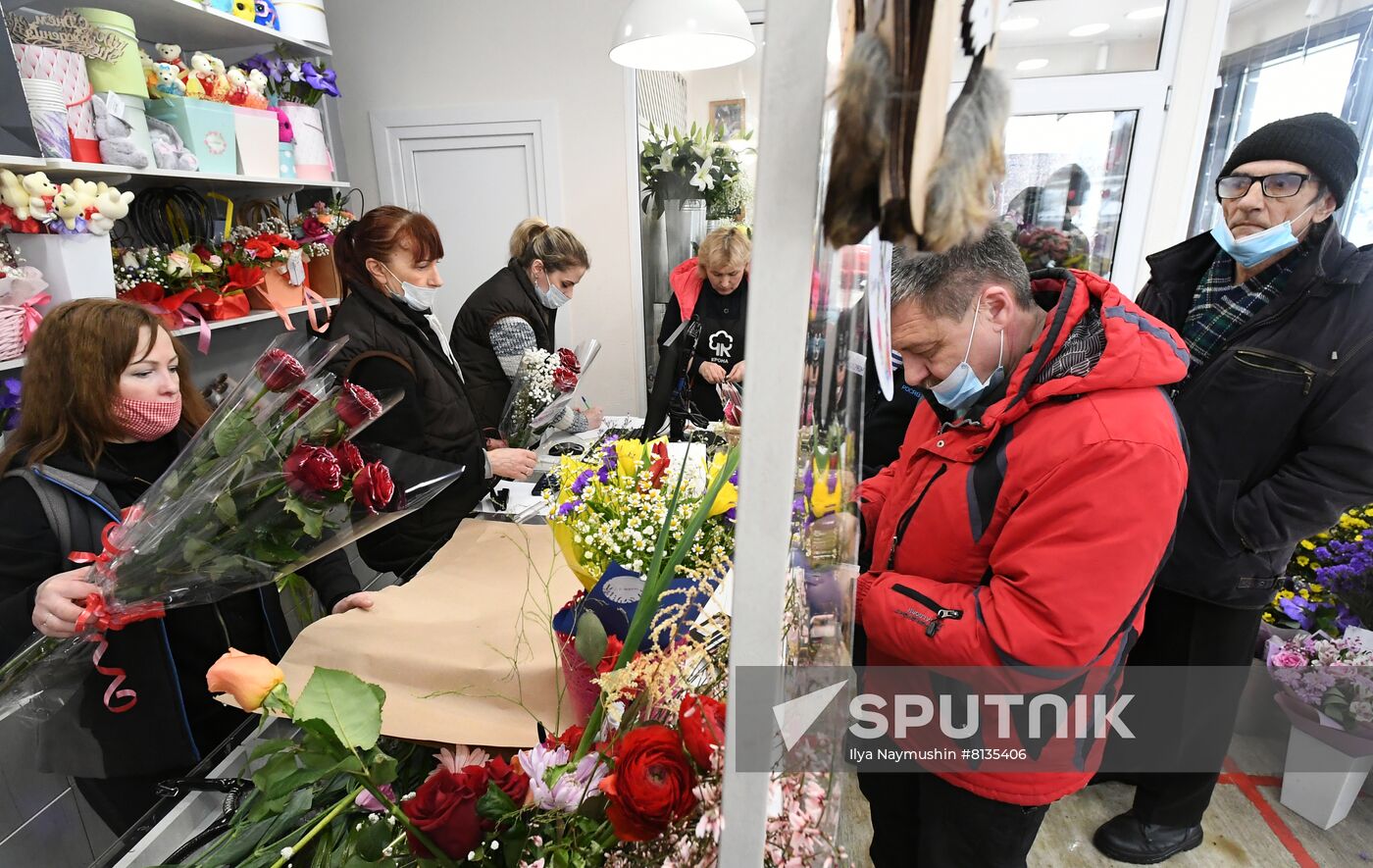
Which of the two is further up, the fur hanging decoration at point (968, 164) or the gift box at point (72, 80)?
the gift box at point (72, 80)

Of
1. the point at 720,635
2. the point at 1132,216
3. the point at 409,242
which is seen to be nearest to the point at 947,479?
the point at 720,635

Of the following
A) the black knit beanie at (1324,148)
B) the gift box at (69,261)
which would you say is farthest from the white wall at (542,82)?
the black knit beanie at (1324,148)

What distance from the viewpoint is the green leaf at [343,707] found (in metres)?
0.64

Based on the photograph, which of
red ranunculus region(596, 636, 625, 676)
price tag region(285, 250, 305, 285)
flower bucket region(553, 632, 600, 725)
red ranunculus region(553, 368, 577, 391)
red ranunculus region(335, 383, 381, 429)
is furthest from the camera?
price tag region(285, 250, 305, 285)

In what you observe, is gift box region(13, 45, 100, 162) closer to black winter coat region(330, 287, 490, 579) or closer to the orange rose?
black winter coat region(330, 287, 490, 579)

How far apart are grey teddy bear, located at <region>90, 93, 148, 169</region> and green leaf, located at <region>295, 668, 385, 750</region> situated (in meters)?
2.40

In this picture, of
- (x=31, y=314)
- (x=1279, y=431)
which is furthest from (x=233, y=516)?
(x=1279, y=431)

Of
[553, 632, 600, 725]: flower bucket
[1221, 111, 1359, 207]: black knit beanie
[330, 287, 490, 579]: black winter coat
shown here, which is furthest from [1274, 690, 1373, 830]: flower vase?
[330, 287, 490, 579]: black winter coat

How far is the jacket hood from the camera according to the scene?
99 centimetres

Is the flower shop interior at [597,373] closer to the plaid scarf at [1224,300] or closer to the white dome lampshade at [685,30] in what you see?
the white dome lampshade at [685,30]

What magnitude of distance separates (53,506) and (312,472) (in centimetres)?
62

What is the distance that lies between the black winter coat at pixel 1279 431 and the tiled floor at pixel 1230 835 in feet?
Result: 2.77

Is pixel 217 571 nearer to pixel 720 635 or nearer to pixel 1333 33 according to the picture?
pixel 720 635

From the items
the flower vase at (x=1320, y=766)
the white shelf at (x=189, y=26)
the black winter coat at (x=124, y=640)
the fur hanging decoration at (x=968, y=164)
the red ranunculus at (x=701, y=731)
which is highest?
the white shelf at (x=189, y=26)
